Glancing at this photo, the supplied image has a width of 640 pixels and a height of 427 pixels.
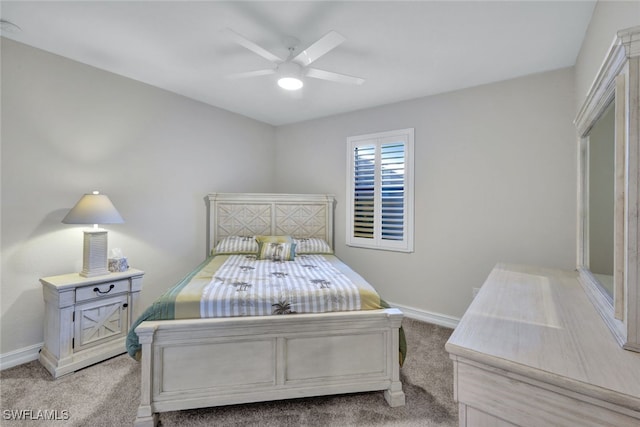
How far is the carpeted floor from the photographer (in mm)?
1769

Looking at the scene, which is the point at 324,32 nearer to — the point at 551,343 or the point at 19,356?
the point at 551,343

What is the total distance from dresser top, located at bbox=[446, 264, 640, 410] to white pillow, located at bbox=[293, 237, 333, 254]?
2.22m

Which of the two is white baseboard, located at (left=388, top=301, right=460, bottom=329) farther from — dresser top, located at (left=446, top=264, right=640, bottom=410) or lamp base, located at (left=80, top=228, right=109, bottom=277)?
lamp base, located at (left=80, top=228, right=109, bottom=277)

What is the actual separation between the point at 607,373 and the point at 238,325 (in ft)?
5.55

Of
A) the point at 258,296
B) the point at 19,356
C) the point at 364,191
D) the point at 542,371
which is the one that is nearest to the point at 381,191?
the point at 364,191

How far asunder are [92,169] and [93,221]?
2.19 feet

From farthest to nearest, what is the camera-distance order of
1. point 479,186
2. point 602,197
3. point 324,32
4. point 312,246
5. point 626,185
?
point 312,246 < point 479,186 < point 324,32 < point 602,197 < point 626,185

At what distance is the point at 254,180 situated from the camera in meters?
Answer: 4.34

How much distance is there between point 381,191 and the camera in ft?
11.7

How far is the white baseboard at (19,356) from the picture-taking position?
224 centimetres

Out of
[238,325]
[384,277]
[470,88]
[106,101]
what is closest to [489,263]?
[384,277]

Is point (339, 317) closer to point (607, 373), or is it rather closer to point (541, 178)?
point (607, 373)

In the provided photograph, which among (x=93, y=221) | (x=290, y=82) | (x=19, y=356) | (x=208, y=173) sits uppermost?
(x=290, y=82)

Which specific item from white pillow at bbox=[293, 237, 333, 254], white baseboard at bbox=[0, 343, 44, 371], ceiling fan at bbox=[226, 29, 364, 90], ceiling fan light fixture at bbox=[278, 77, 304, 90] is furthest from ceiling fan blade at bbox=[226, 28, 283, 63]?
white baseboard at bbox=[0, 343, 44, 371]
